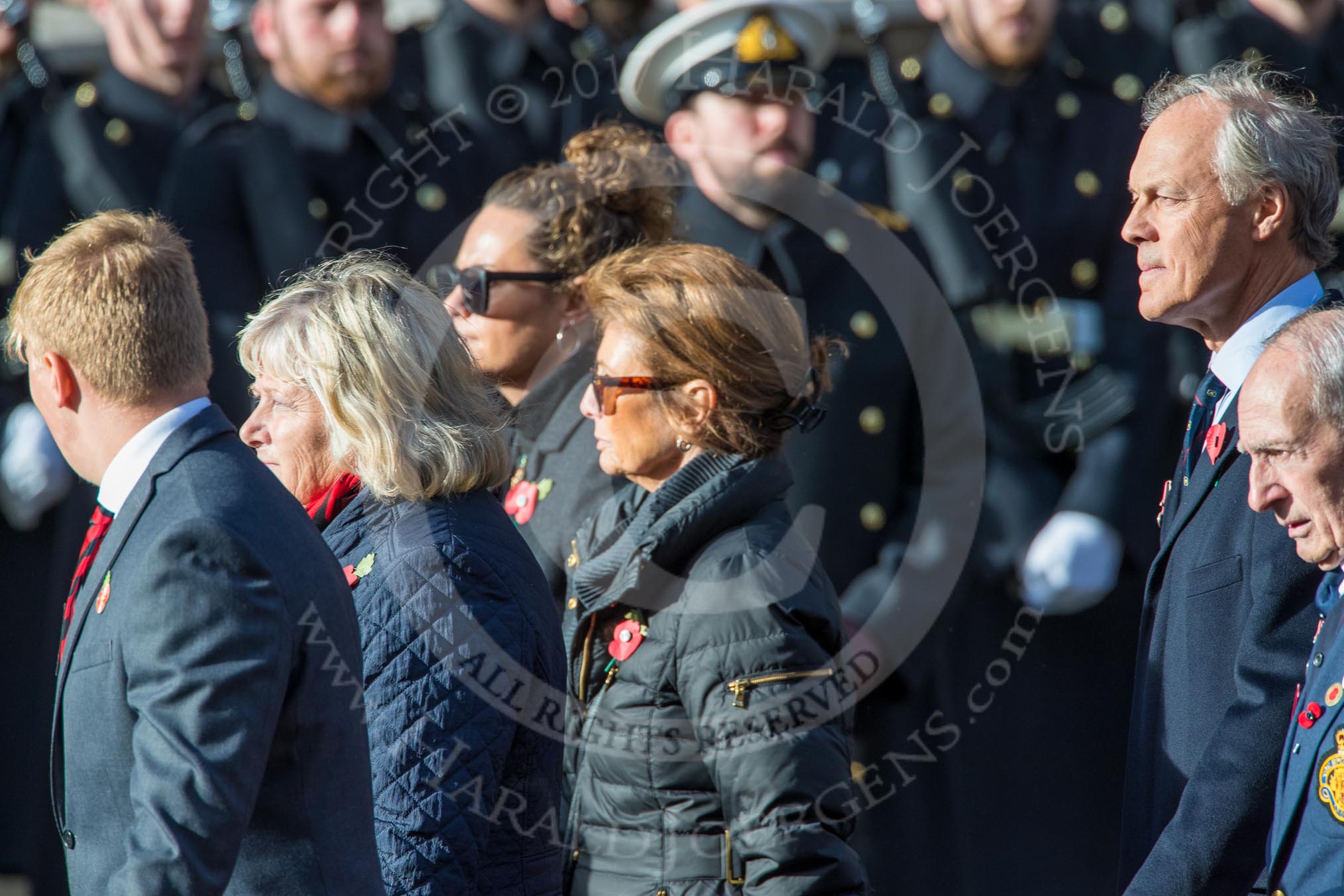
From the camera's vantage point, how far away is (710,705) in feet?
7.34

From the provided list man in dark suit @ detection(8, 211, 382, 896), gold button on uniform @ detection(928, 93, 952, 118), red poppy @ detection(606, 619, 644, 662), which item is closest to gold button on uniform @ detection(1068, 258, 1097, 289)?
gold button on uniform @ detection(928, 93, 952, 118)

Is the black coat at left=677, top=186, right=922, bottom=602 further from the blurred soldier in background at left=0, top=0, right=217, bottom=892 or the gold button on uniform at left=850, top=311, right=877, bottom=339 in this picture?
the blurred soldier in background at left=0, top=0, right=217, bottom=892

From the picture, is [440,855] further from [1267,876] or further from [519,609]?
[1267,876]

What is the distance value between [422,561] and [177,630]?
475 millimetres

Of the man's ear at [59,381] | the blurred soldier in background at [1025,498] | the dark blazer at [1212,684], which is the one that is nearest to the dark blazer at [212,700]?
the man's ear at [59,381]

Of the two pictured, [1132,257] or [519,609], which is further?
[1132,257]

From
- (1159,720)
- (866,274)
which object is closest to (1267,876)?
(1159,720)

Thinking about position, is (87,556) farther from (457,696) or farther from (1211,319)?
(1211,319)

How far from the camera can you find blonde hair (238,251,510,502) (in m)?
2.17

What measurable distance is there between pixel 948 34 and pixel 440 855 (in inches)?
103

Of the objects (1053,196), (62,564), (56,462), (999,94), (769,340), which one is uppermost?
(999,94)

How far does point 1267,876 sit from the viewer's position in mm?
1889

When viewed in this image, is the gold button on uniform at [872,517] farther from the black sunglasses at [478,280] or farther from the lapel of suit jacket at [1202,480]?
the lapel of suit jacket at [1202,480]

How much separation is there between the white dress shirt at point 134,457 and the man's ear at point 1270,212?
5.14ft
